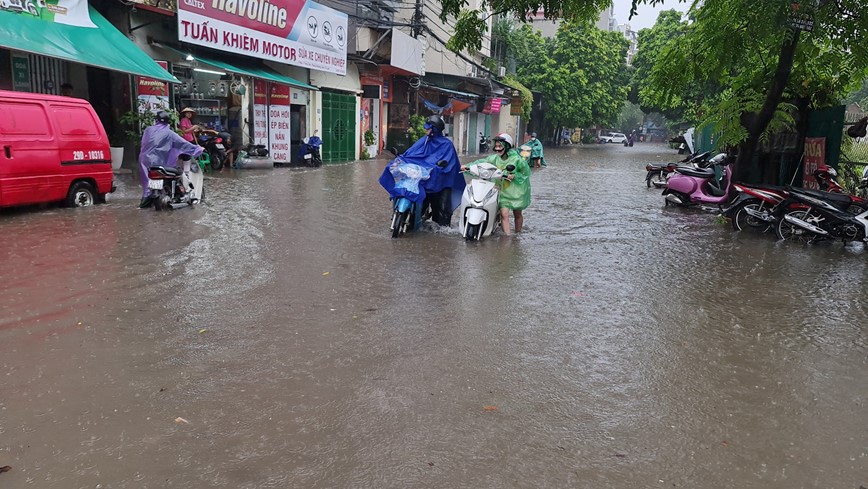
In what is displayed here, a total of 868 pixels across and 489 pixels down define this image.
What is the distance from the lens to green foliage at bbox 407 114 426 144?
93.9 ft

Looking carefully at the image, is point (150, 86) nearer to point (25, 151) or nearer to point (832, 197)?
point (25, 151)

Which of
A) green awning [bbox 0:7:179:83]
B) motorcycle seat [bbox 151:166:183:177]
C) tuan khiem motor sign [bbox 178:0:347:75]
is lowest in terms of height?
motorcycle seat [bbox 151:166:183:177]

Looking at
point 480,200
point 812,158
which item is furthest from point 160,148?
point 812,158

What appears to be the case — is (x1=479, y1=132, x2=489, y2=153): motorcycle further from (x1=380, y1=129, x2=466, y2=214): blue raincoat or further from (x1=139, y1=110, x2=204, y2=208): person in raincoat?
(x1=380, y1=129, x2=466, y2=214): blue raincoat

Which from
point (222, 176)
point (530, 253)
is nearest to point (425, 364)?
point (530, 253)

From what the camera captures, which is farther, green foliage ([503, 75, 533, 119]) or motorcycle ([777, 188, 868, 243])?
green foliage ([503, 75, 533, 119])

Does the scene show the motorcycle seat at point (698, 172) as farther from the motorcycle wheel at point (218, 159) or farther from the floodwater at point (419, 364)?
the motorcycle wheel at point (218, 159)

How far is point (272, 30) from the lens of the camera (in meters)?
19.0

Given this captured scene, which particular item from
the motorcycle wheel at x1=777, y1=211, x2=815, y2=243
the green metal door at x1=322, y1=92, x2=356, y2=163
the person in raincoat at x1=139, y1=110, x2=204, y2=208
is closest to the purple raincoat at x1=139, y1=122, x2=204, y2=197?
the person in raincoat at x1=139, y1=110, x2=204, y2=208

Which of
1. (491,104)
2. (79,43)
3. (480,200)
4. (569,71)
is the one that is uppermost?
(569,71)

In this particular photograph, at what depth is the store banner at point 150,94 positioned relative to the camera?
48.7 feet

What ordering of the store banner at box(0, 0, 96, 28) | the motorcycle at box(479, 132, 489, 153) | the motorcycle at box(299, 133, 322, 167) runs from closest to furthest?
the store banner at box(0, 0, 96, 28) < the motorcycle at box(299, 133, 322, 167) < the motorcycle at box(479, 132, 489, 153)

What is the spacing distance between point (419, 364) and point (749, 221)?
26.0 ft

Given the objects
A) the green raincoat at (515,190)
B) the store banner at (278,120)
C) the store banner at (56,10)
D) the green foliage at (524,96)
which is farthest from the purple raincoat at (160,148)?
the green foliage at (524,96)
